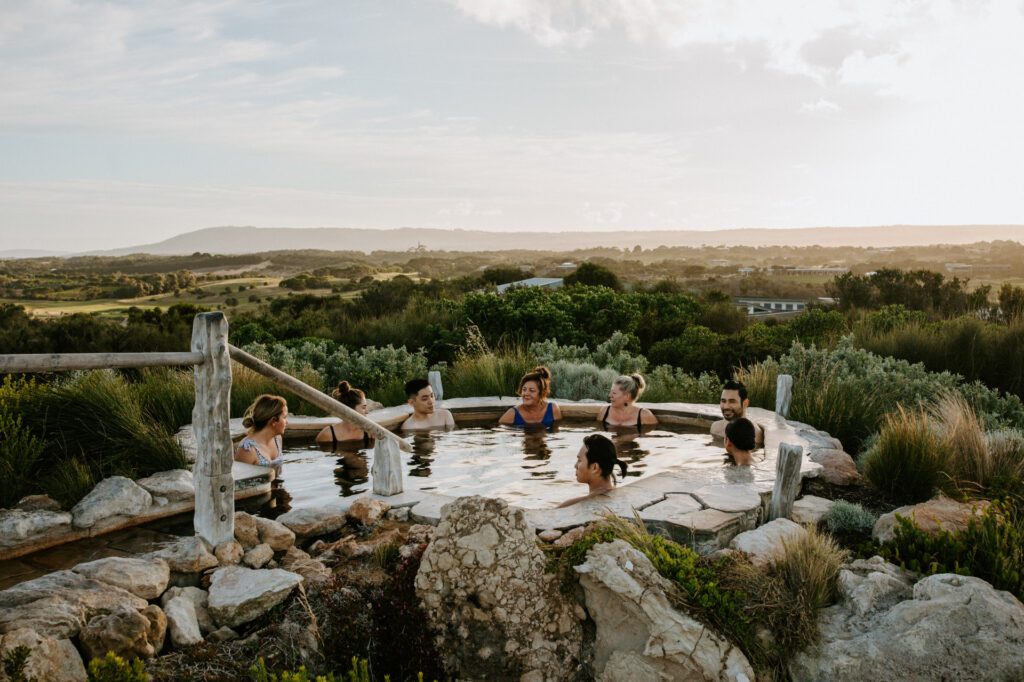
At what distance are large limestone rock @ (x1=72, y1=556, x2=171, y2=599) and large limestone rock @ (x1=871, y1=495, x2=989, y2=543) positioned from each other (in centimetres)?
439

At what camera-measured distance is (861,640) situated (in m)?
4.11

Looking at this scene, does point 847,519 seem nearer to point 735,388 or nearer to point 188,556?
point 735,388

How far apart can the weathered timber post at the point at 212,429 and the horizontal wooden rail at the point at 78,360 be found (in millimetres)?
93

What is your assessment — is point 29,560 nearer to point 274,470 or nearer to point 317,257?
point 274,470

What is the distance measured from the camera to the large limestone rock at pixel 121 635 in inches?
142

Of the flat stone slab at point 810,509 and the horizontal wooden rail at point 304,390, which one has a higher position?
the horizontal wooden rail at point 304,390

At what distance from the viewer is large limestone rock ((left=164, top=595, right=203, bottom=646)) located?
3.91 meters

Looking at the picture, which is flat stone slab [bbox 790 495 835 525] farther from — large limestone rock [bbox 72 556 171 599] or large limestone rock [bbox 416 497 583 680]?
large limestone rock [bbox 72 556 171 599]

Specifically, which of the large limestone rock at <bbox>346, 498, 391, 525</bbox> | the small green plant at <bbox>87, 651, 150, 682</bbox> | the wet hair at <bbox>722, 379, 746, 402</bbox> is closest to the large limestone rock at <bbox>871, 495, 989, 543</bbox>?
the wet hair at <bbox>722, 379, 746, 402</bbox>

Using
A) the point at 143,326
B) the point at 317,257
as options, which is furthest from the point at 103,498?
the point at 317,257

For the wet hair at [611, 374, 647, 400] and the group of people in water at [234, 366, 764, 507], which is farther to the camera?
the wet hair at [611, 374, 647, 400]

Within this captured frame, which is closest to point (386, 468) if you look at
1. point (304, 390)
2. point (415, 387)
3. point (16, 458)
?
point (304, 390)

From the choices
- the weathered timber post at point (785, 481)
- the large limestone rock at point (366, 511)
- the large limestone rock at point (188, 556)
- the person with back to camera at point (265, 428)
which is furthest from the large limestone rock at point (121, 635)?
the weathered timber post at point (785, 481)

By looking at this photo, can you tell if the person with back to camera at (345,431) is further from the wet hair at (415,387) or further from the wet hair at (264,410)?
the wet hair at (264,410)
